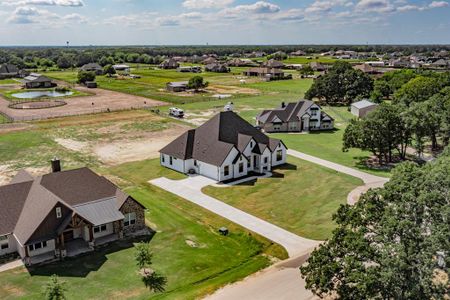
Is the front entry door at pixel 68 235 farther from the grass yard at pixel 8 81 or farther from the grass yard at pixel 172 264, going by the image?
the grass yard at pixel 8 81

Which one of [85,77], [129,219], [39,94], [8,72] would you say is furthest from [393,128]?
[8,72]

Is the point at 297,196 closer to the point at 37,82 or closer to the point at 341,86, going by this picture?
the point at 341,86

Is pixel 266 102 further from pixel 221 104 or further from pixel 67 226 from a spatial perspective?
pixel 67 226

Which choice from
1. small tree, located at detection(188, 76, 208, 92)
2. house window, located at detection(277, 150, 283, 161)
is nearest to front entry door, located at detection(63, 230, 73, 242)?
house window, located at detection(277, 150, 283, 161)

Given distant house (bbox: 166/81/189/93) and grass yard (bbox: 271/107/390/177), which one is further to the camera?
distant house (bbox: 166/81/189/93)

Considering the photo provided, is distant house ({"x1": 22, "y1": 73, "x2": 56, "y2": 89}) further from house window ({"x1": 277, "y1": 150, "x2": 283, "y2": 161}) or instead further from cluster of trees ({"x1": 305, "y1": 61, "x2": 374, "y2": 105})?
house window ({"x1": 277, "y1": 150, "x2": 283, "y2": 161})

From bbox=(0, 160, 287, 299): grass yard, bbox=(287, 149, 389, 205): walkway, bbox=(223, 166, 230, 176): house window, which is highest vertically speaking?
bbox=(223, 166, 230, 176): house window
